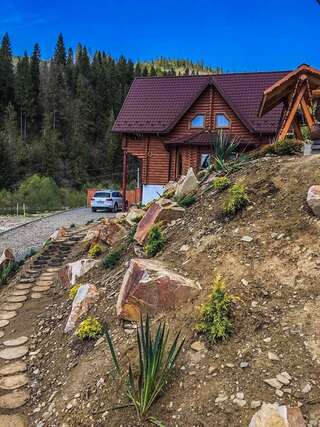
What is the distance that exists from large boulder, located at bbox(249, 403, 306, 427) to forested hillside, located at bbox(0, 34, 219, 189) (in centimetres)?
5766

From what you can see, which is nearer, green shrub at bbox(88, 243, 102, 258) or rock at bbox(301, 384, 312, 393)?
rock at bbox(301, 384, 312, 393)

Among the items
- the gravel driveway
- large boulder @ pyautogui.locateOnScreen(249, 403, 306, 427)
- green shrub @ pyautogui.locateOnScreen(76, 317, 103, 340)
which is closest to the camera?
large boulder @ pyautogui.locateOnScreen(249, 403, 306, 427)

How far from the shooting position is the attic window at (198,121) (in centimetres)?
2318

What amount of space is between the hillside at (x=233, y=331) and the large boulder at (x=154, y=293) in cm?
15

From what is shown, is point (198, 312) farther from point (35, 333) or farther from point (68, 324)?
point (35, 333)

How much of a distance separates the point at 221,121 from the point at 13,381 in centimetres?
1967

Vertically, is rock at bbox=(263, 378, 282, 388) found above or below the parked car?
above

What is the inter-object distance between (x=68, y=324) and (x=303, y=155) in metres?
5.81

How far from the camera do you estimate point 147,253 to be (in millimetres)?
7645

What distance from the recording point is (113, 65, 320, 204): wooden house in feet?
72.4

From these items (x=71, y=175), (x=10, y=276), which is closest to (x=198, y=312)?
(x=10, y=276)

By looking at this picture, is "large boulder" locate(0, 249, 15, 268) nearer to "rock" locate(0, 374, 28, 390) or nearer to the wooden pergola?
"rock" locate(0, 374, 28, 390)

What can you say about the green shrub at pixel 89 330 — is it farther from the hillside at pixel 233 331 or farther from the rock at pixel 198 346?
the rock at pixel 198 346

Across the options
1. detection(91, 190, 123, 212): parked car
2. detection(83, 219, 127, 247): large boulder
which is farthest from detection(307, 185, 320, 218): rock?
detection(91, 190, 123, 212): parked car
